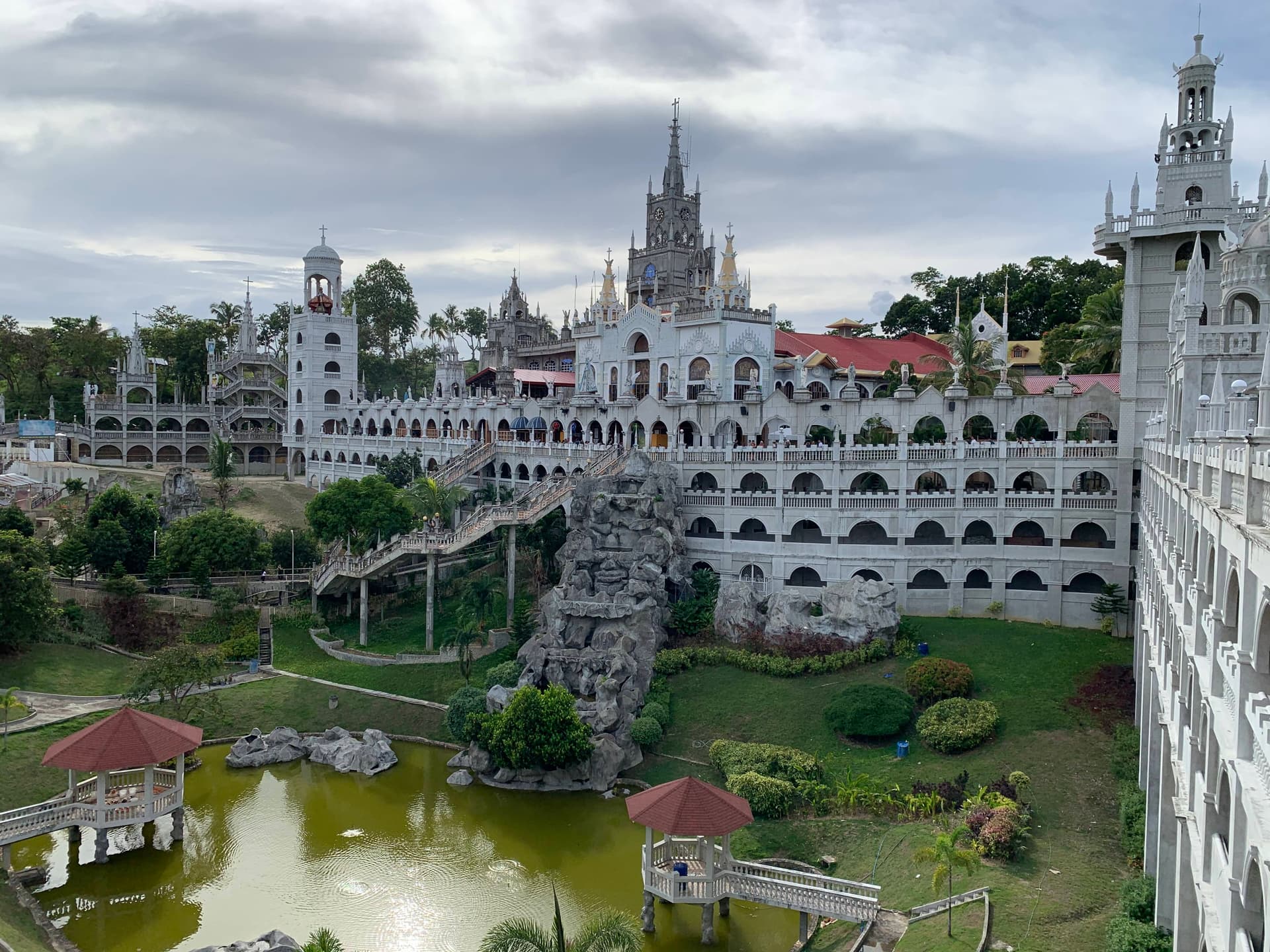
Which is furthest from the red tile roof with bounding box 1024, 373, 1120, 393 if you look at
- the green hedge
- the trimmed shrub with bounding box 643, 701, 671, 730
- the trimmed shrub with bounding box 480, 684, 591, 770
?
the trimmed shrub with bounding box 480, 684, 591, 770

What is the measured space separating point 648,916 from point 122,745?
15512mm

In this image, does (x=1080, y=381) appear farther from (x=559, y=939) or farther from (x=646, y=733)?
(x=559, y=939)

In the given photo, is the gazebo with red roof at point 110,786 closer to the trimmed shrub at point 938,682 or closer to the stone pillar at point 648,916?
the stone pillar at point 648,916

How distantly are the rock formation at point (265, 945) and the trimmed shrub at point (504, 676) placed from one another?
47.8ft

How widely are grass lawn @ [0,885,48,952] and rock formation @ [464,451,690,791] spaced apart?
13670 mm

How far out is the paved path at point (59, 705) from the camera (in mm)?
34344

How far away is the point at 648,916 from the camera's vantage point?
24.6m

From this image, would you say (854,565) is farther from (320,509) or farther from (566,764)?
(320,509)

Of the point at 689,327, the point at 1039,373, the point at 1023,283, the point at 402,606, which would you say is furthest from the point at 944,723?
the point at 1023,283

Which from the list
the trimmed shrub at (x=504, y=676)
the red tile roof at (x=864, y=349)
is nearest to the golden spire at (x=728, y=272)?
the red tile roof at (x=864, y=349)

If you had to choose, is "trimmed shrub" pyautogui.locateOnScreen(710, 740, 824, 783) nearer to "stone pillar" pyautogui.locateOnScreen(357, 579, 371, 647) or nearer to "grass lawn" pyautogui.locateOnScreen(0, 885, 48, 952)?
"grass lawn" pyautogui.locateOnScreen(0, 885, 48, 952)

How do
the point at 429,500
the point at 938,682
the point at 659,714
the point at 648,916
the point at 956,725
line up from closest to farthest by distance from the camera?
the point at 648,916, the point at 956,725, the point at 938,682, the point at 659,714, the point at 429,500

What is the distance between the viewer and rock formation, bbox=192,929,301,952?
22219 mm

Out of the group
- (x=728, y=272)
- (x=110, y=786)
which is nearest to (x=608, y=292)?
(x=728, y=272)
